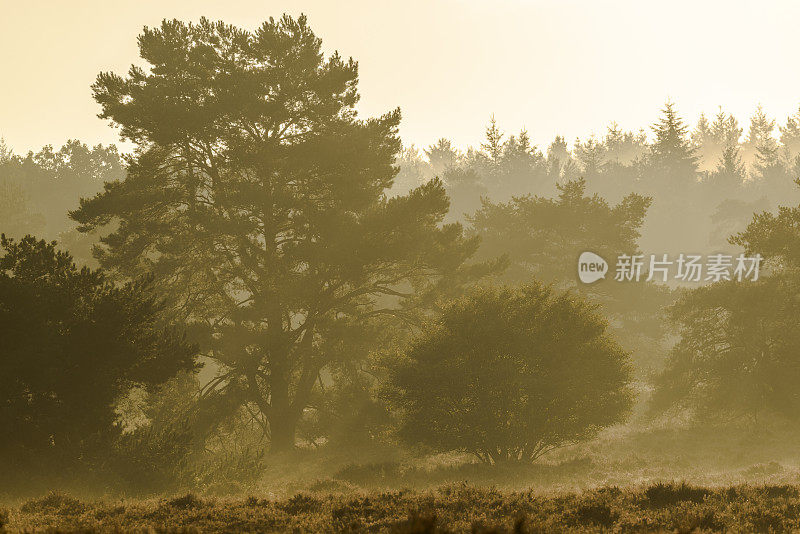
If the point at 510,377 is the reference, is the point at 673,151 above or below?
above

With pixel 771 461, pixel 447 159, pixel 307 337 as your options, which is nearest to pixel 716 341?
pixel 771 461

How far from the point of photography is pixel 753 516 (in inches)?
409

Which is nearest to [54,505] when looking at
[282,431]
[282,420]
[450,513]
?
[450,513]

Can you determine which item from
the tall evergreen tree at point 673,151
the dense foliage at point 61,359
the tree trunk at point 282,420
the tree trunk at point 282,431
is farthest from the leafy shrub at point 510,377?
the tall evergreen tree at point 673,151

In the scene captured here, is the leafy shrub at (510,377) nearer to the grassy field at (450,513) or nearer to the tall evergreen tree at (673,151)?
the grassy field at (450,513)

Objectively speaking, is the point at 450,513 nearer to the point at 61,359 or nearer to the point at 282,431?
the point at 61,359

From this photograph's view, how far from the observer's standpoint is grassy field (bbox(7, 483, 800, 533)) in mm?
9633

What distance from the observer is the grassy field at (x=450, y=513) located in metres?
9.63

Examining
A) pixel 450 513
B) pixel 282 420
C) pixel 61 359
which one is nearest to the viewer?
pixel 450 513

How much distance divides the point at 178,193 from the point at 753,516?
70.1ft

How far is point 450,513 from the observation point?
430 inches

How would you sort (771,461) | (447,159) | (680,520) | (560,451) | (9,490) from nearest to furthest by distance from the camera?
(680,520) → (9,490) → (771,461) → (560,451) → (447,159)

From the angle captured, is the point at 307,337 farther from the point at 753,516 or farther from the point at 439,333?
the point at 753,516

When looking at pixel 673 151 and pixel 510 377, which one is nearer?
pixel 510 377
